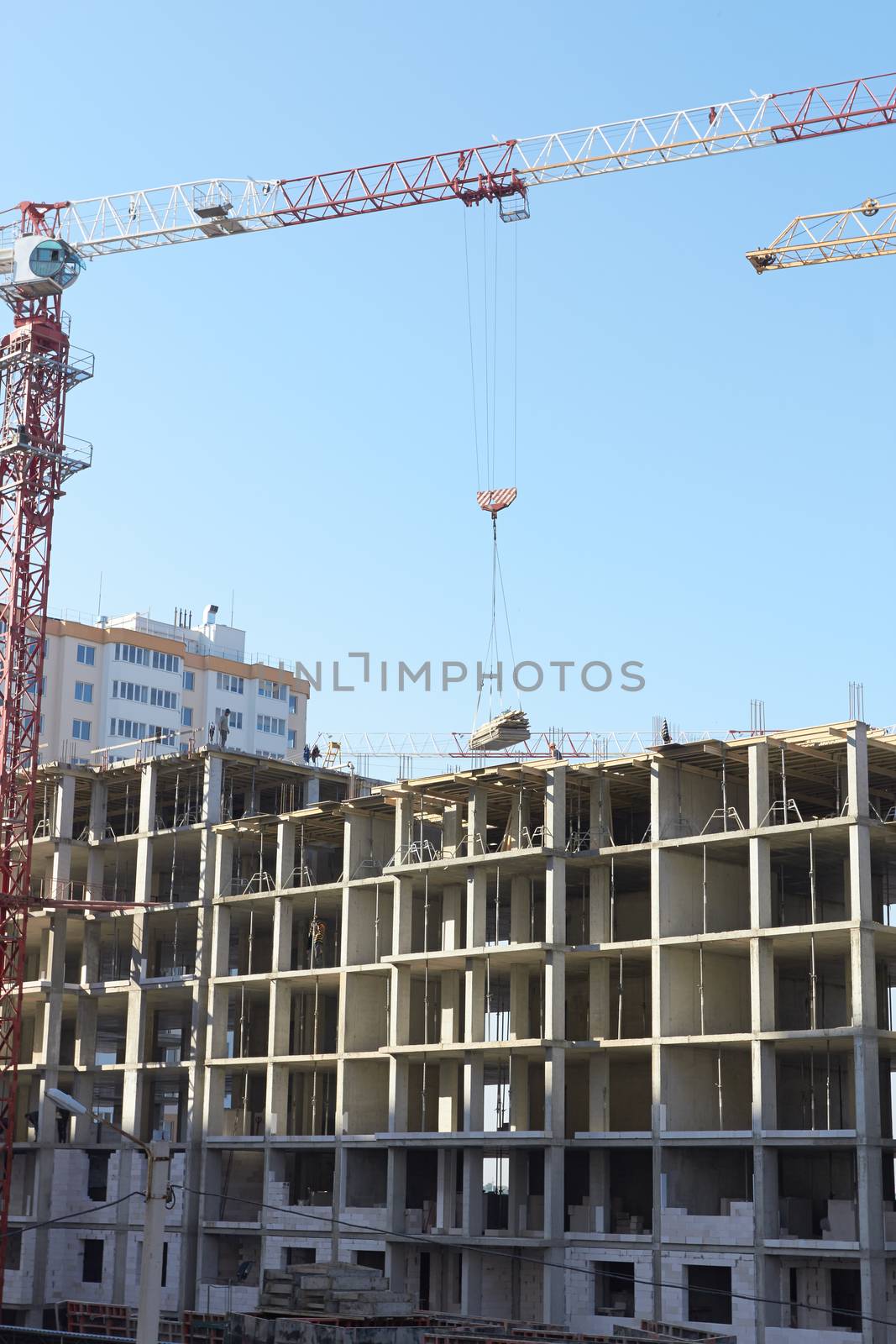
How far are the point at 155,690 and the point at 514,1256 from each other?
67729 mm

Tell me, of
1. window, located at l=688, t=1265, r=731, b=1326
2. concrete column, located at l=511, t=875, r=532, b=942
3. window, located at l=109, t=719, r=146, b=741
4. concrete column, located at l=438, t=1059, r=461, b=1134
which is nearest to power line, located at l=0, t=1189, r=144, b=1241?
concrete column, located at l=438, t=1059, r=461, b=1134

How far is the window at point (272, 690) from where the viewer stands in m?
126

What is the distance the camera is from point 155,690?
117062 millimetres

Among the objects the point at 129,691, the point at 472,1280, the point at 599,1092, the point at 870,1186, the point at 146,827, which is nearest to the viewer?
the point at 870,1186

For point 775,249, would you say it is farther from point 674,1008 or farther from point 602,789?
point 674,1008

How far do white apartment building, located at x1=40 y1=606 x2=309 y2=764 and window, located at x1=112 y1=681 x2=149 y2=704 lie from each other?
2.2 inches

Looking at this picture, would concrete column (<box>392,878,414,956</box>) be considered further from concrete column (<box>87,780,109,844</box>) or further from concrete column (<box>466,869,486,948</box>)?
concrete column (<box>87,780,109,844</box>)

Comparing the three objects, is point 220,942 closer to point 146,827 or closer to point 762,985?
point 146,827

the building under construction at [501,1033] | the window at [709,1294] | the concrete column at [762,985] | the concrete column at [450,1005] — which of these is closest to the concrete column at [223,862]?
the building under construction at [501,1033]

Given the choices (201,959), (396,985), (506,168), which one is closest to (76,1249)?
(201,959)

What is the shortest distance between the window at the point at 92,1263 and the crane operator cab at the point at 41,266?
38698mm

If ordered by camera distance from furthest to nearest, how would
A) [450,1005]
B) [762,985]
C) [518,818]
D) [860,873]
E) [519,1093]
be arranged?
[450,1005], [518,818], [519,1093], [762,985], [860,873]

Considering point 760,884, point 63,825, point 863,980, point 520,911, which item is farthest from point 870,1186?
point 63,825

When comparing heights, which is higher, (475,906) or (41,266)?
(41,266)
